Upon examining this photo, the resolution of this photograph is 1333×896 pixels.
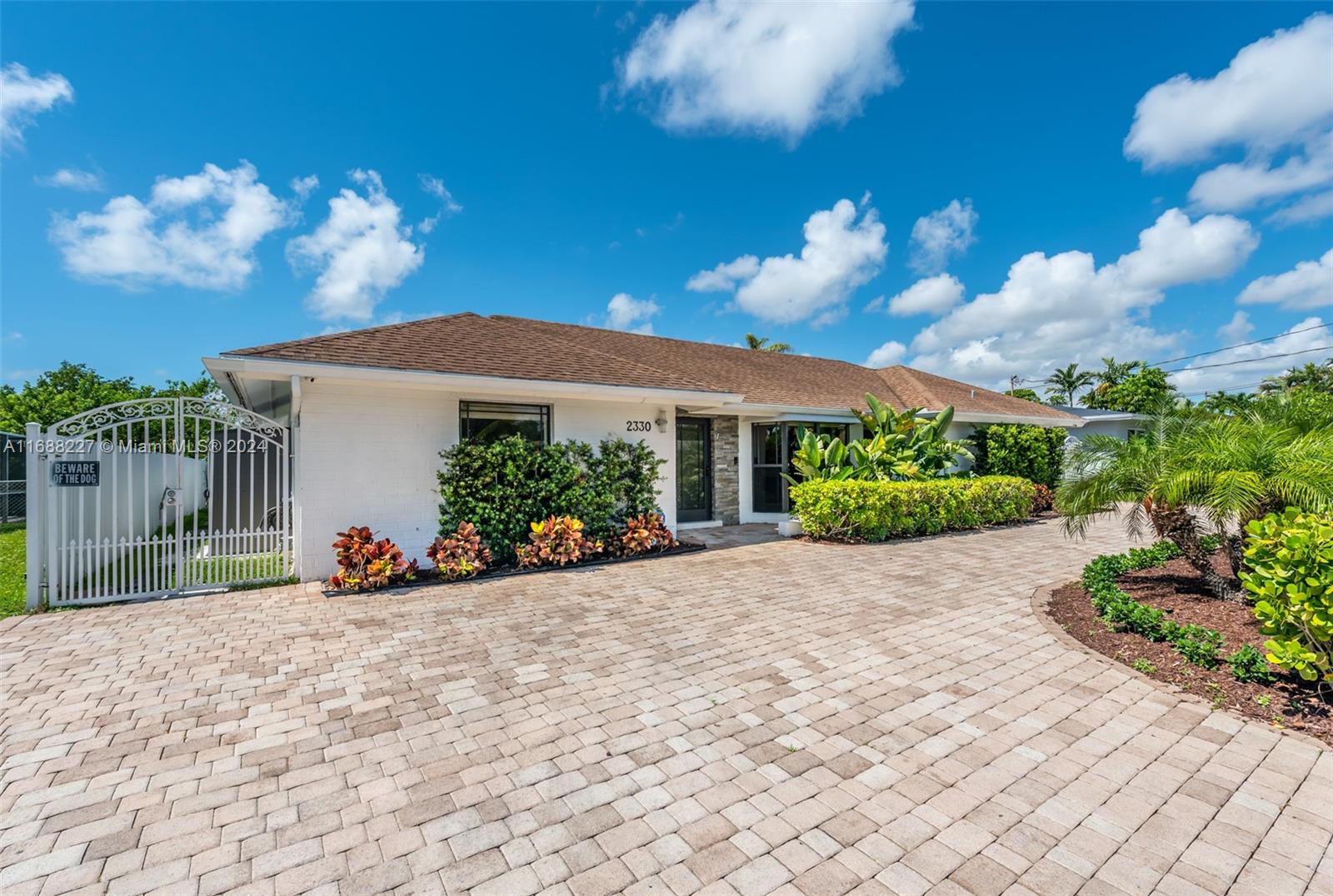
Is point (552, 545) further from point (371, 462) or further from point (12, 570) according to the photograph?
point (12, 570)

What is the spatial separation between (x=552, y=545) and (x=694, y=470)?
16.6 feet

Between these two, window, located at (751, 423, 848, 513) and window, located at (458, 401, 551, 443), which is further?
window, located at (751, 423, 848, 513)

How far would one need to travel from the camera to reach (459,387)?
26.4ft

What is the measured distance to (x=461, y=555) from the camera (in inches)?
310

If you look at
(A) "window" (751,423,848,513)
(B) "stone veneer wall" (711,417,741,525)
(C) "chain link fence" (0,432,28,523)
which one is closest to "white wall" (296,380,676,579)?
(B) "stone veneer wall" (711,417,741,525)

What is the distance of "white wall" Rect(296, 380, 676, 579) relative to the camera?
760 cm

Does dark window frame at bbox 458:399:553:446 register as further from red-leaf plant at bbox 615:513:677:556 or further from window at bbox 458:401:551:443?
red-leaf plant at bbox 615:513:677:556

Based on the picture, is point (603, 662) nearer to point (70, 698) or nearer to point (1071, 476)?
point (70, 698)

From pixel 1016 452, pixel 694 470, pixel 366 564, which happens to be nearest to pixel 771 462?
pixel 694 470

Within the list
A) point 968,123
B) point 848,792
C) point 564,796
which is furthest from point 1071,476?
point 968,123

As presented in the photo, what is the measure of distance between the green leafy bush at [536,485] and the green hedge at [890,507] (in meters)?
3.39

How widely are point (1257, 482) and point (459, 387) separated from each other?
9.20 meters

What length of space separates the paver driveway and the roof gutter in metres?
3.14

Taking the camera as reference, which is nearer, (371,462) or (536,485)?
(371,462)
